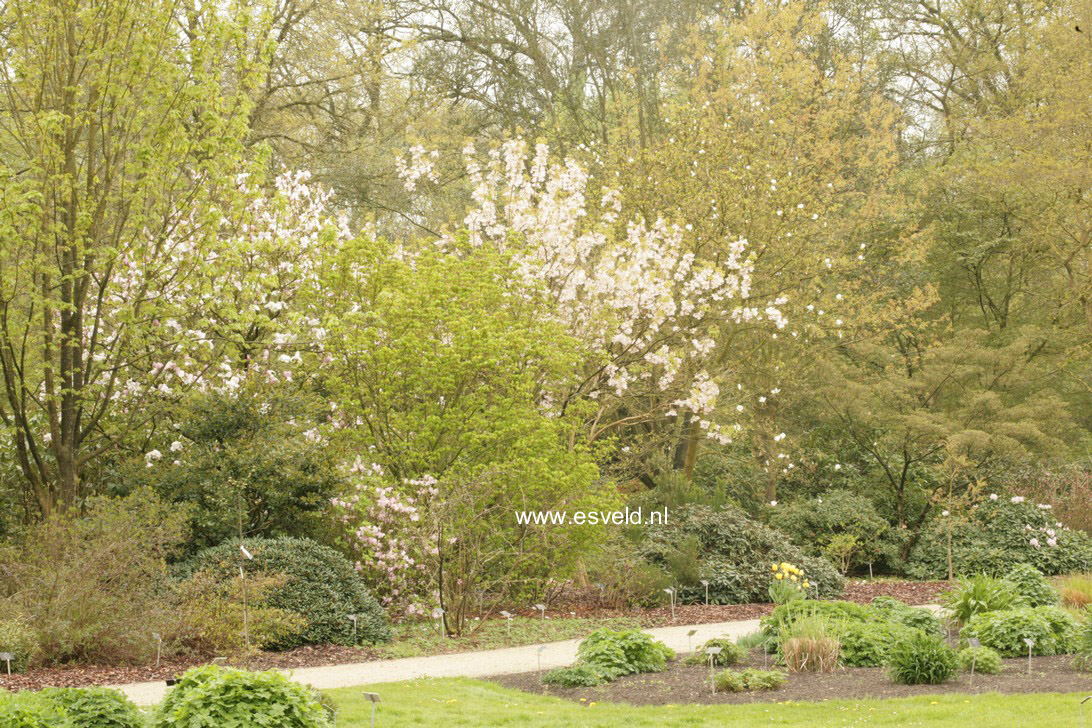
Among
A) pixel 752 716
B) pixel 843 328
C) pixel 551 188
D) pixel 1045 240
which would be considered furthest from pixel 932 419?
pixel 752 716

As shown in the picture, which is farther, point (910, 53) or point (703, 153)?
point (910, 53)

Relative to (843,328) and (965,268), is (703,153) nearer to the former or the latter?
(843,328)

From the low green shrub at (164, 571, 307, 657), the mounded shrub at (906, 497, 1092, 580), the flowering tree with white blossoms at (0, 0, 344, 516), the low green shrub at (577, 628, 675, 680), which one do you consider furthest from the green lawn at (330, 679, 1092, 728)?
the mounded shrub at (906, 497, 1092, 580)

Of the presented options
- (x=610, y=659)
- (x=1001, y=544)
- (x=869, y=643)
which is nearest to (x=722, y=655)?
(x=610, y=659)

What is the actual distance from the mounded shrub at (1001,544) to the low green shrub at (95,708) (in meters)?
12.0

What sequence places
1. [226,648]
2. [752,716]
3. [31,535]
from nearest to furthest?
[752,716], [226,648], [31,535]

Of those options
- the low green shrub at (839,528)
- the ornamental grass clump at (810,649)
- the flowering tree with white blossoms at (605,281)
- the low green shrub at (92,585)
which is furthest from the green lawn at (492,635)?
the low green shrub at (839,528)

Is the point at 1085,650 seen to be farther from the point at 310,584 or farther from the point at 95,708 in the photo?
the point at 95,708

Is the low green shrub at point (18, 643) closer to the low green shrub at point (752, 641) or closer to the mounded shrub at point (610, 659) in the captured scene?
the mounded shrub at point (610, 659)

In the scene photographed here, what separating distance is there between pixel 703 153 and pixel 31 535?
10233 millimetres

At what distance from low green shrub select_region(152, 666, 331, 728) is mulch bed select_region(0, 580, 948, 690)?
1.77 m

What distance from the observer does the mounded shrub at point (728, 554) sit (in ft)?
42.0

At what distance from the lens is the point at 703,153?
1555cm

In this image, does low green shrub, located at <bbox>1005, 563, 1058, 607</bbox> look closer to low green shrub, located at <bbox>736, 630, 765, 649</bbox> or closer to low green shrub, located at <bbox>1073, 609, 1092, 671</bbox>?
low green shrub, located at <bbox>1073, 609, 1092, 671</bbox>
